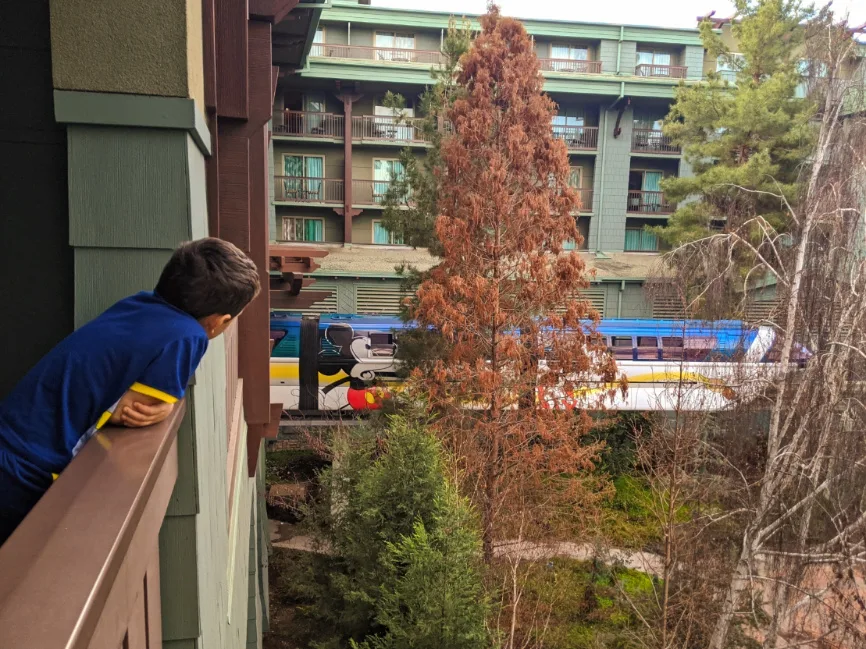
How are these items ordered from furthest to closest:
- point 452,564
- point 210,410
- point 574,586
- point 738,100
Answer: point 738,100, point 574,586, point 452,564, point 210,410

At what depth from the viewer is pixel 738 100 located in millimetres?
13383

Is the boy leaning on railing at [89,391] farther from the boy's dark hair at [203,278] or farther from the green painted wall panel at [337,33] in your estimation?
the green painted wall panel at [337,33]

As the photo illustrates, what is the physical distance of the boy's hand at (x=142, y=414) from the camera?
1072 mm

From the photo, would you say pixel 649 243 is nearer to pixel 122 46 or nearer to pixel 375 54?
pixel 375 54

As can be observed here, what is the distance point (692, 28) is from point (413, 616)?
20754 mm

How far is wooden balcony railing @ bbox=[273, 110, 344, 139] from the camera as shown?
19.0m

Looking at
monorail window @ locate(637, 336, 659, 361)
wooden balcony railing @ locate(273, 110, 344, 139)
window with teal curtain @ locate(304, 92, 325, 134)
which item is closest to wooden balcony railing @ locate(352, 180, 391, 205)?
wooden balcony railing @ locate(273, 110, 344, 139)

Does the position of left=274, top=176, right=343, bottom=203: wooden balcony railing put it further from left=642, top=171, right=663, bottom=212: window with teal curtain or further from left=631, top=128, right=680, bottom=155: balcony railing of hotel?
left=642, top=171, right=663, bottom=212: window with teal curtain

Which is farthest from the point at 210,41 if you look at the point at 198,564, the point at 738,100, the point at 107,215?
the point at 738,100

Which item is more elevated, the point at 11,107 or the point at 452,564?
the point at 11,107

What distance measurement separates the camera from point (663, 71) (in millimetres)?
20219

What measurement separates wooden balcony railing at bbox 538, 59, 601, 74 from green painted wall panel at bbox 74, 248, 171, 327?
19345mm

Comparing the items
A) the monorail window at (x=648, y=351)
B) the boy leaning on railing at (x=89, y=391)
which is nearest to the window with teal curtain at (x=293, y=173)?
the monorail window at (x=648, y=351)

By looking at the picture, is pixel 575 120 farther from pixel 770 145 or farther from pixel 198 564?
pixel 198 564
